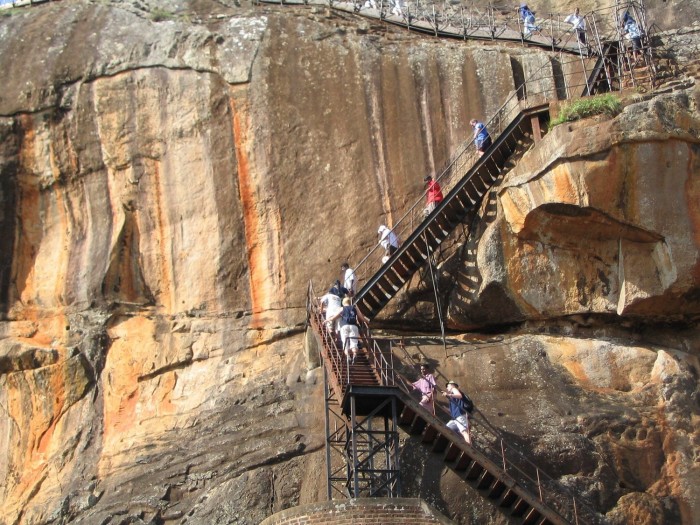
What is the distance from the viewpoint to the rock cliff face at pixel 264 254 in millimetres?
22234

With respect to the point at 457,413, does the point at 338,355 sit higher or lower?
higher

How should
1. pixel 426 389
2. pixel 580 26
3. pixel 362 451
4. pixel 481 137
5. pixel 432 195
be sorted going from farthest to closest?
pixel 580 26 < pixel 481 137 < pixel 432 195 < pixel 426 389 < pixel 362 451

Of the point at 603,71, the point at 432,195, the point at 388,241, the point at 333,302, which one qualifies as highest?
the point at 603,71

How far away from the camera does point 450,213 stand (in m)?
25.1

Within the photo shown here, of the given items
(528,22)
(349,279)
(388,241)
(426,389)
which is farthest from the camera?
(528,22)

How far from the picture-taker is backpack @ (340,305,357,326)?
2214cm

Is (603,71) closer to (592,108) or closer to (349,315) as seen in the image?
(592,108)

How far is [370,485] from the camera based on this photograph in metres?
21.3

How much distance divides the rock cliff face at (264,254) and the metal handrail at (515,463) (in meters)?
0.40

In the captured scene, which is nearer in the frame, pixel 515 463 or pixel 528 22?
pixel 515 463

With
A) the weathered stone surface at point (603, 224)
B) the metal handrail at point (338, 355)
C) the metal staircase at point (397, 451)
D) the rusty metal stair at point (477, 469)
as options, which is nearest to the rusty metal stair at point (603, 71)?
the weathered stone surface at point (603, 224)

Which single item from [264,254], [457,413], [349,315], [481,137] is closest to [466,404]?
[457,413]

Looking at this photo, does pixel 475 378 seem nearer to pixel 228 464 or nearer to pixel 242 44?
pixel 228 464

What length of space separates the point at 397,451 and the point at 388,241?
560 centimetres
